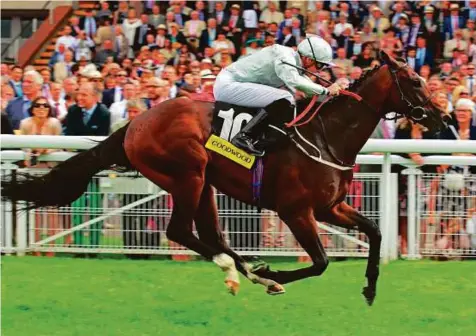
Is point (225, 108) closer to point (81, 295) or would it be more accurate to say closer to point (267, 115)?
point (267, 115)

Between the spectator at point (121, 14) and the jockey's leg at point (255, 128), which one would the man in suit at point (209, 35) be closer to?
the spectator at point (121, 14)

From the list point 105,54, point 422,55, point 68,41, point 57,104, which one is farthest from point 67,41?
point 422,55

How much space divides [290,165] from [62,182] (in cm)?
177

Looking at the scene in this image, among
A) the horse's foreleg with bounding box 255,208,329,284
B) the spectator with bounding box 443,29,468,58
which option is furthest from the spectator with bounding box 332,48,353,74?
the horse's foreleg with bounding box 255,208,329,284

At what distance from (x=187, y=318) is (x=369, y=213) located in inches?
109

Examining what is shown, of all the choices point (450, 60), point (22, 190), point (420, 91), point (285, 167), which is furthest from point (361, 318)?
point (450, 60)

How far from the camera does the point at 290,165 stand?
22.6 feet

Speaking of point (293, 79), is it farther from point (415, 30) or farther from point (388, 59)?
point (415, 30)

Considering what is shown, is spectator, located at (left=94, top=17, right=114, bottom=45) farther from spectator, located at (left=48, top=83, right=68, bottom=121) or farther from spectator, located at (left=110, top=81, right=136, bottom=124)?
spectator, located at (left=110, top=81, right=136, bottom=124)

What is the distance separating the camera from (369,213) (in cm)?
916

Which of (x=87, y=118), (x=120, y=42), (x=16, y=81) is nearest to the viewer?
(x=87, y=118)

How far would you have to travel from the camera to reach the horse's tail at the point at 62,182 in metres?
7.59

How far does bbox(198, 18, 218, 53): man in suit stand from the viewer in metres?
14.9

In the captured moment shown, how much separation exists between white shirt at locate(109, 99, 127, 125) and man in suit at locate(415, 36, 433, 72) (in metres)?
4.79
